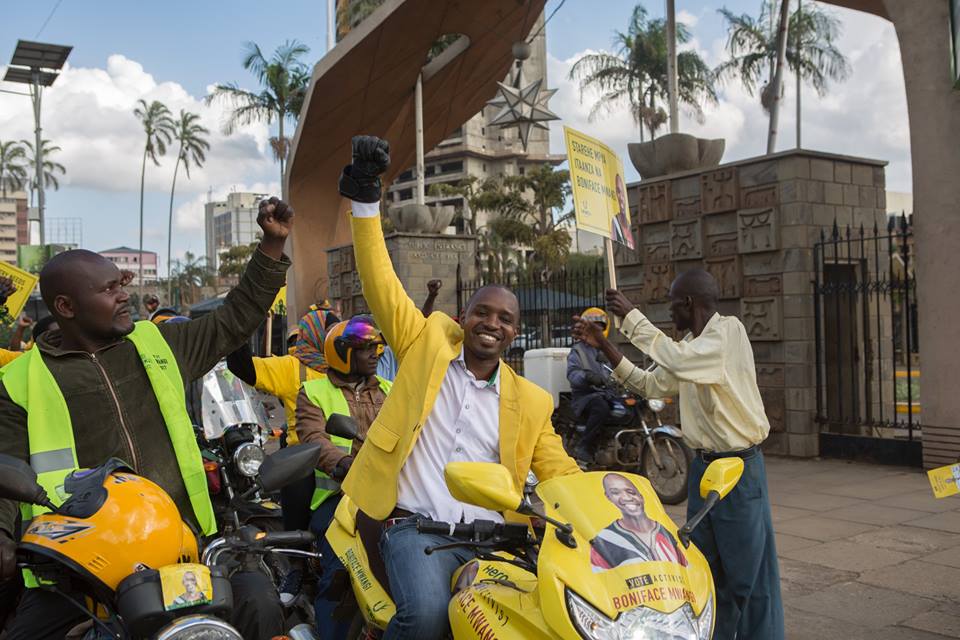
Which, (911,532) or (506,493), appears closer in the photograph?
(506,493)

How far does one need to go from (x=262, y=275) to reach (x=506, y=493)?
1.33 m

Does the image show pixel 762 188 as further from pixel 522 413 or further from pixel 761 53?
pixel 761 53

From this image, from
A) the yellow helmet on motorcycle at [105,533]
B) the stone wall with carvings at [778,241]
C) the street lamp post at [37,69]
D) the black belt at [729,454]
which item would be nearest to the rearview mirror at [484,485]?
the yellow helmet on motorcycle at [105,533]

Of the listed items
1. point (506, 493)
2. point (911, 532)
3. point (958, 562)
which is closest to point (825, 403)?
point (911, 532)

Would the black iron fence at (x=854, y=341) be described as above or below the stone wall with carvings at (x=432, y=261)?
below

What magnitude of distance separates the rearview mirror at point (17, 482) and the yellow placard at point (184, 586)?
0.35 metres

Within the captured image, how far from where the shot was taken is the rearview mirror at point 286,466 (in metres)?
2.51

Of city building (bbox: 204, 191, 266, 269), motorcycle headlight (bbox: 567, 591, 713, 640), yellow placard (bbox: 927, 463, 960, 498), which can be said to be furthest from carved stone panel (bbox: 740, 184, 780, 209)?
city building (bbox: 204, 191, 266, 269)

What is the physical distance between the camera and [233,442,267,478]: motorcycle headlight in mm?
5609

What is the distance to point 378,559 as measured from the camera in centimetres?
315

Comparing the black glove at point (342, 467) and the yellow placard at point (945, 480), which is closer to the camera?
the yellow placard at point (945, 480)

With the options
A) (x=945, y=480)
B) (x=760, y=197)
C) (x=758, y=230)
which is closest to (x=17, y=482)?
(x=945, y=480)

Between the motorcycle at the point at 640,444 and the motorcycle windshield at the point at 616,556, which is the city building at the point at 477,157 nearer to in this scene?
the motorcycle at the point at 640,444

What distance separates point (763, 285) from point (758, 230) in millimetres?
624
